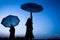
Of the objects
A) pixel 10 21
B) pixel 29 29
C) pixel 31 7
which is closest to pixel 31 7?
pixel 31 7

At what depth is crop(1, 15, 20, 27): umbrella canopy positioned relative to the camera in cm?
1395

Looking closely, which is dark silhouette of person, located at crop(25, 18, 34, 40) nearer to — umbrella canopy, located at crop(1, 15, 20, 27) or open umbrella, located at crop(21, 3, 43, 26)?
open umbrella, located at crop(21, 3, 43, 26)

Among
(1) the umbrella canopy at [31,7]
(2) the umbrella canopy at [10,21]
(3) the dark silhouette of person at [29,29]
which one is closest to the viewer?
(3) the dark silhouette of person at [29,29]

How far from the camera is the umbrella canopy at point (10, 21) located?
1395 cm

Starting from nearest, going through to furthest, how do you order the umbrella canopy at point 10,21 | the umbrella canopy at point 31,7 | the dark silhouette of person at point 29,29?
the dark silhouette of person at point 29,29
the umbrella canopy at point 31,7
the umbrella canopy at point 10,21

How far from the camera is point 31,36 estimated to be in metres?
11.8

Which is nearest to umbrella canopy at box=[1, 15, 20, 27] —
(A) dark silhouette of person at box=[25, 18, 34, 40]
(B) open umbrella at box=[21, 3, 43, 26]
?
(B) open umbrella at box=[21, 3, 43, 26]

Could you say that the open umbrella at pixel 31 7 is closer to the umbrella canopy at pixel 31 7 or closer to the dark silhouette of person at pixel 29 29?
the umbrella canopy at pixel 31 7

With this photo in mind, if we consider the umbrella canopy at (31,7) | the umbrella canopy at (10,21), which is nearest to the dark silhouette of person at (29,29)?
the umbrella canopy at (31,7)

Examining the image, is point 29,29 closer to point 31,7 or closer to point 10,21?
point 31,7

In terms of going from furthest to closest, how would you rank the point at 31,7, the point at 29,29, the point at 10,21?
the point at 10,21
the point at 31,7
the point at 29,29

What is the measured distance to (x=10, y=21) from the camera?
1425 centimetres

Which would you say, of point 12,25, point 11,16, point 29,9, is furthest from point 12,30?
point 29,9

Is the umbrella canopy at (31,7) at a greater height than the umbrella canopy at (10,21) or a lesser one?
greater
